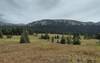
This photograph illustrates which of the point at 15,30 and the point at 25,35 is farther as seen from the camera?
the point at 15,30

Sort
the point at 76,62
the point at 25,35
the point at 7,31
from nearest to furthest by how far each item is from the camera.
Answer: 1. the point at 76,62
2. the point at 25,35
3. the point at 7,31

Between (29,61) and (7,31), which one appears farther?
(7,31)

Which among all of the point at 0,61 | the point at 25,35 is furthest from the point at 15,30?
the point at 0,61

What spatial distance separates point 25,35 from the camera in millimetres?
55719

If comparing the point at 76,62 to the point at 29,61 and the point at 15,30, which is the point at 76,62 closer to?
the point at 29,61

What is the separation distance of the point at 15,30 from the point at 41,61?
14486cm

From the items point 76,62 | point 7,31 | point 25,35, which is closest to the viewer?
point 76,62

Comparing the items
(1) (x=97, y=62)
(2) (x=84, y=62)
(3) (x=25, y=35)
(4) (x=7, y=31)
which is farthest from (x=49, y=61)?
(4) (x=7, y=31)

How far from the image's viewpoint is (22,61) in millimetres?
19328

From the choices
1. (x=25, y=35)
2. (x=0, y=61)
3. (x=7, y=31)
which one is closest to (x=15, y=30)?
(x=7, y=31)

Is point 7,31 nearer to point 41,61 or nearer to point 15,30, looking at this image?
point 15,30

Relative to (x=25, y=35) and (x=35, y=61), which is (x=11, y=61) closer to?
(x=35, y=61)

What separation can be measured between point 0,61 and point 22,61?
2183 millimetres

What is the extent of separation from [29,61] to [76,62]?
4.65 m
